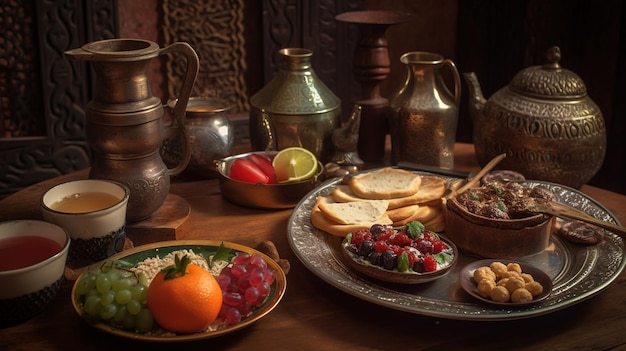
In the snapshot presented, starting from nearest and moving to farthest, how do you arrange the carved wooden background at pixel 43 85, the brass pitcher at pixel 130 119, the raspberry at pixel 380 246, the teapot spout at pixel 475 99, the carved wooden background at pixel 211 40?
the raspberry at pixel 380 246 → the brass pitcher at pixel 130 119 → the teapot spout at pixel 475 99 → the carved wooden background at pixel 43 85 → the carved wooden background at pixel 211 40

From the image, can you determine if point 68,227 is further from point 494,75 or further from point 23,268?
point 494,75

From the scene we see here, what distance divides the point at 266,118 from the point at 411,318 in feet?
2.59

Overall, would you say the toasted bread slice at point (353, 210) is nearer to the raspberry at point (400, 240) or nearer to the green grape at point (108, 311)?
the raspberry at point (400, 240)

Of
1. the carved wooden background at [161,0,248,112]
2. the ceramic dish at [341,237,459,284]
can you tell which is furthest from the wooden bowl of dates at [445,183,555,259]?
the carved wooden background at [161,0,248,112]

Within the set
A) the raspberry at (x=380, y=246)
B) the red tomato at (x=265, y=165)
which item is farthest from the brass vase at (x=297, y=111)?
the raspberry at (x=380, y=246)

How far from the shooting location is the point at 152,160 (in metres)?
1.55

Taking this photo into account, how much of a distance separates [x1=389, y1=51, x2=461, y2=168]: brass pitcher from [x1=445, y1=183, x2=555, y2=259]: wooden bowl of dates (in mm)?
425

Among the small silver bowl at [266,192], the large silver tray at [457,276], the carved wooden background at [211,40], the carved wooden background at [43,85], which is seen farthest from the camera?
the carved wooden background at [211,40]

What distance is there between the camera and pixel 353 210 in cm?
156

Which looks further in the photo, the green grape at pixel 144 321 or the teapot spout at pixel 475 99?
the teapot spout at pixel 475 99

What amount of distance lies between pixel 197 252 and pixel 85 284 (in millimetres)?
258

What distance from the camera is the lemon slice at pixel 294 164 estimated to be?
1.72m

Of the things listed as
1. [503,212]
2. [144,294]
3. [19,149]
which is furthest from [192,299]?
[19,149]

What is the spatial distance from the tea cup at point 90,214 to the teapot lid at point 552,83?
3.29 feet
